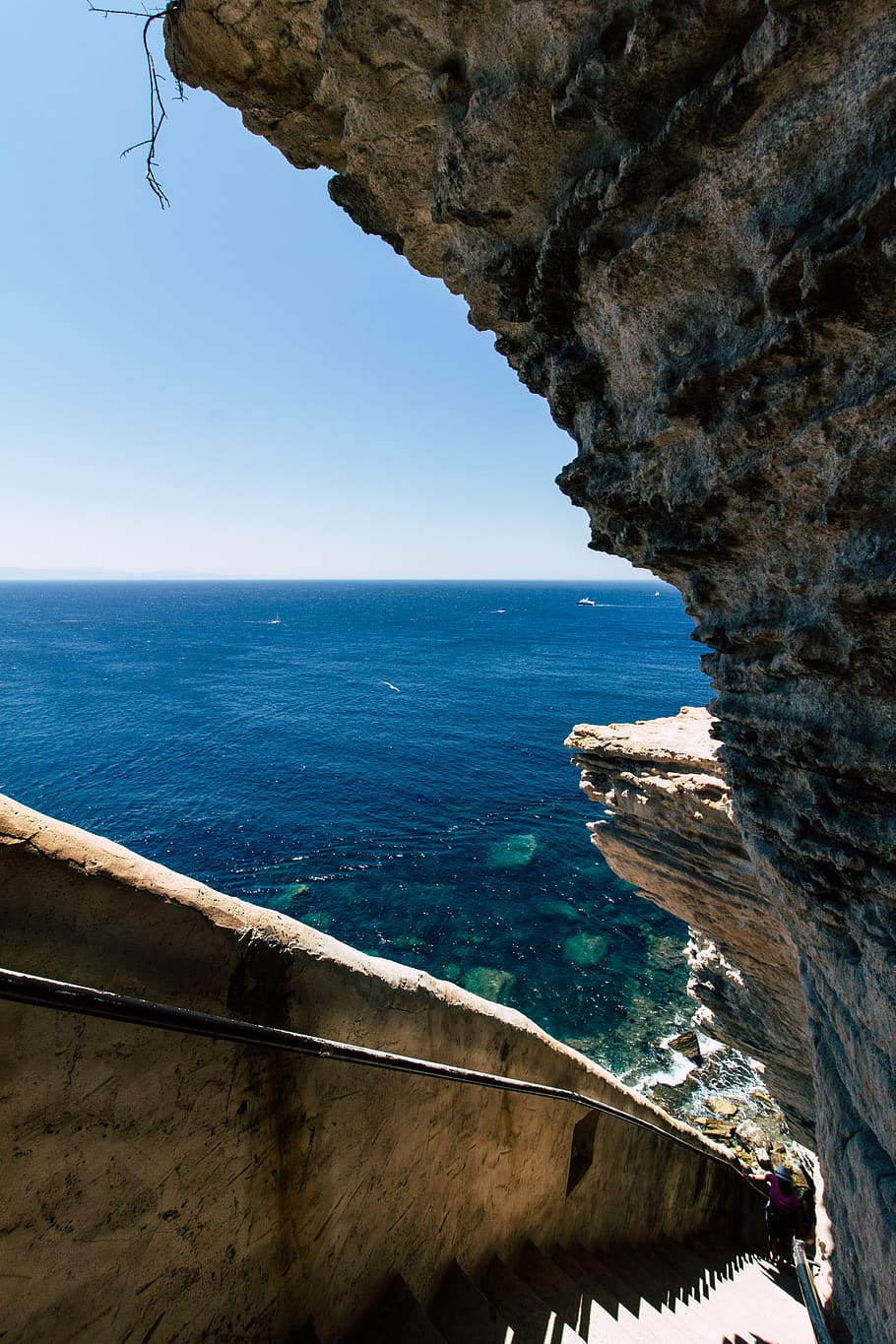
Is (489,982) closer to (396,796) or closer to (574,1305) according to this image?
(396,796)

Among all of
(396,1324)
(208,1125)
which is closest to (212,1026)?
(208,1125)

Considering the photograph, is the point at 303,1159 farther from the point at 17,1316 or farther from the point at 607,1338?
the point at 607,1338

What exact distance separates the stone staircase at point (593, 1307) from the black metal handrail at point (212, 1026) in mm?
1372

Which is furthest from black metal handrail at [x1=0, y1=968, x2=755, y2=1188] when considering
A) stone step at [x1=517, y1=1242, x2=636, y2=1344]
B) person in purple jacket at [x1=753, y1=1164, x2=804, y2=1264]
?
person in purple jacket at [x1=753, y1=1164, x2=804, y2=1264]

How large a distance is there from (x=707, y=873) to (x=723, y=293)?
12.2m

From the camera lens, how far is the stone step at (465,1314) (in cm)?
429

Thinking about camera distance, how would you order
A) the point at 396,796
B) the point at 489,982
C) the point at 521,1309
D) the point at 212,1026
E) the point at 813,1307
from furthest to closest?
the point at 396,796 < the point at 489,982 < the point at 813,1307 < the point at 521,1309 < the point at 212,1026

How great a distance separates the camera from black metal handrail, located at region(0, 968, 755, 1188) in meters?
2.27

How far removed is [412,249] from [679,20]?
11.8ft

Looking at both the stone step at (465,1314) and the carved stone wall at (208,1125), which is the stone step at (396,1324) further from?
the stone step at (465,1314)

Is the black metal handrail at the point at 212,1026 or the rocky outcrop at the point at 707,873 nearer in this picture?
the black metal handrail at the point at 212,1026

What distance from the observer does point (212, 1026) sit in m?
2.82

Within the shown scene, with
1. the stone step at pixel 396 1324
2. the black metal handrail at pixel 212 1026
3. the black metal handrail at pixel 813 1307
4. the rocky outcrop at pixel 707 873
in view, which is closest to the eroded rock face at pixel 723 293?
the black metal handrail at pixel 813 1307

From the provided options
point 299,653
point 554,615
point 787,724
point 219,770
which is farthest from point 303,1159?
point 554,615
